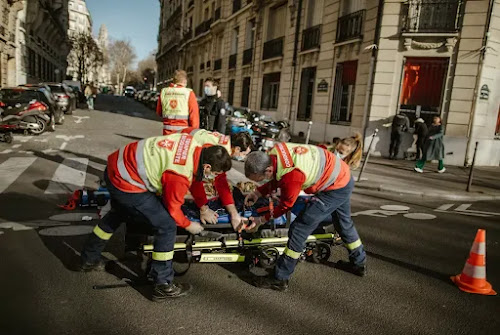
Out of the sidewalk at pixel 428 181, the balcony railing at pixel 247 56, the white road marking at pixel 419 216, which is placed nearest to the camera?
the white road marking at pixel 419 216

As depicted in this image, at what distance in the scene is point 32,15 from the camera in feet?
96.1

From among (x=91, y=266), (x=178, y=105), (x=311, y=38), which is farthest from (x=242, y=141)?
(x=311, y=38)

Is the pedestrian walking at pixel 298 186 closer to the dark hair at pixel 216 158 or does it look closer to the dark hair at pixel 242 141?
the dark hair at pixel 216 158

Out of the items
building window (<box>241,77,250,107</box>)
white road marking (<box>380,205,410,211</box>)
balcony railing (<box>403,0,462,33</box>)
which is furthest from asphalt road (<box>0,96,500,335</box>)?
building window (<box>241,77,250,107</box>)

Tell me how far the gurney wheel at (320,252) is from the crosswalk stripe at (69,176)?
4.38 meters

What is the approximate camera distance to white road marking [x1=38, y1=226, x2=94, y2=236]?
177 inches

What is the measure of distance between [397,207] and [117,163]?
5507 millimetres

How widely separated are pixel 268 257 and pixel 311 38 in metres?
16.0

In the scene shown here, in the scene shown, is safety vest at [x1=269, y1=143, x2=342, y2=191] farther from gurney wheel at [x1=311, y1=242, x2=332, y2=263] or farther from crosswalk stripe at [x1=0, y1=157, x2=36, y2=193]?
crosswalk stripe at [x1=0, y1=157, x2=36, y2=193]

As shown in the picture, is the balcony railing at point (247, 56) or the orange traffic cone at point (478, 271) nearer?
the orange traffic cone at point (478, 271)

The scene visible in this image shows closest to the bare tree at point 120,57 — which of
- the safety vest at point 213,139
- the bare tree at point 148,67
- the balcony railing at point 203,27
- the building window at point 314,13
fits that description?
the bare tree at point 148,67

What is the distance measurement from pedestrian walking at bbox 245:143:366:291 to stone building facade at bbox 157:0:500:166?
1123cm

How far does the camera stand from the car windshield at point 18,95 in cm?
1188

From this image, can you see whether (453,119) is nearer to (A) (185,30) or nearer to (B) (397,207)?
(B) (397,207)
